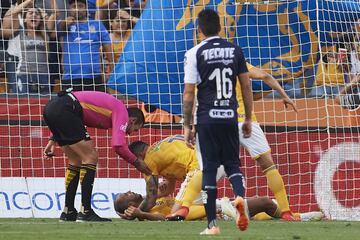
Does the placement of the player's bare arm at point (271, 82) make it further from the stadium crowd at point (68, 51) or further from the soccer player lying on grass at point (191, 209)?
the stadium crowd at point (68, 51)

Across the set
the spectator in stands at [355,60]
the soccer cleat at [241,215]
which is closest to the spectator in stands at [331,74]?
the spectator in stands at [355,60]

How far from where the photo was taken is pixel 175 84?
1496 cm

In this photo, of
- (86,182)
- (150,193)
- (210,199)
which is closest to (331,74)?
(150,193)

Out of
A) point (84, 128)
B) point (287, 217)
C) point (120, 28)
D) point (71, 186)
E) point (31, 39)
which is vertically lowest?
point (287, 217)

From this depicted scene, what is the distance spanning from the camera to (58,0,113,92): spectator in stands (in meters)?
14.9

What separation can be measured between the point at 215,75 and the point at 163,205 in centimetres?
385

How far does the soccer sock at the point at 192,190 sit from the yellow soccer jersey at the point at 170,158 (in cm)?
60

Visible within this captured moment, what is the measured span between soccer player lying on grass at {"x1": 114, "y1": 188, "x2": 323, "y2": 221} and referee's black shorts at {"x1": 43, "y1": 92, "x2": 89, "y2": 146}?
102 centimetres

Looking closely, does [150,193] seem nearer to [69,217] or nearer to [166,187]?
[166,187]

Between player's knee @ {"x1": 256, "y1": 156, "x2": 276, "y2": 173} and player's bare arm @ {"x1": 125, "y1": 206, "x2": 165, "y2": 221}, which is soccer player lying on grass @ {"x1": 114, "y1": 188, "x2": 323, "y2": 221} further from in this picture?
player's knee @ {"x1": 256, "y1": 156, "x2": 276, "y2": 173}

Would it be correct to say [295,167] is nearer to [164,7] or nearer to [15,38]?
[164,7]

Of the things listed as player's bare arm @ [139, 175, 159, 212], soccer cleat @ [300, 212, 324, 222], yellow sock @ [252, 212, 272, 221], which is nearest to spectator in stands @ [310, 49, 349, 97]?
soccer cleat @ [300, 212, 324, 222]

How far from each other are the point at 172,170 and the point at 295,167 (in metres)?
2.94

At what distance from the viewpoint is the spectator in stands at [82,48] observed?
48.9 feet
